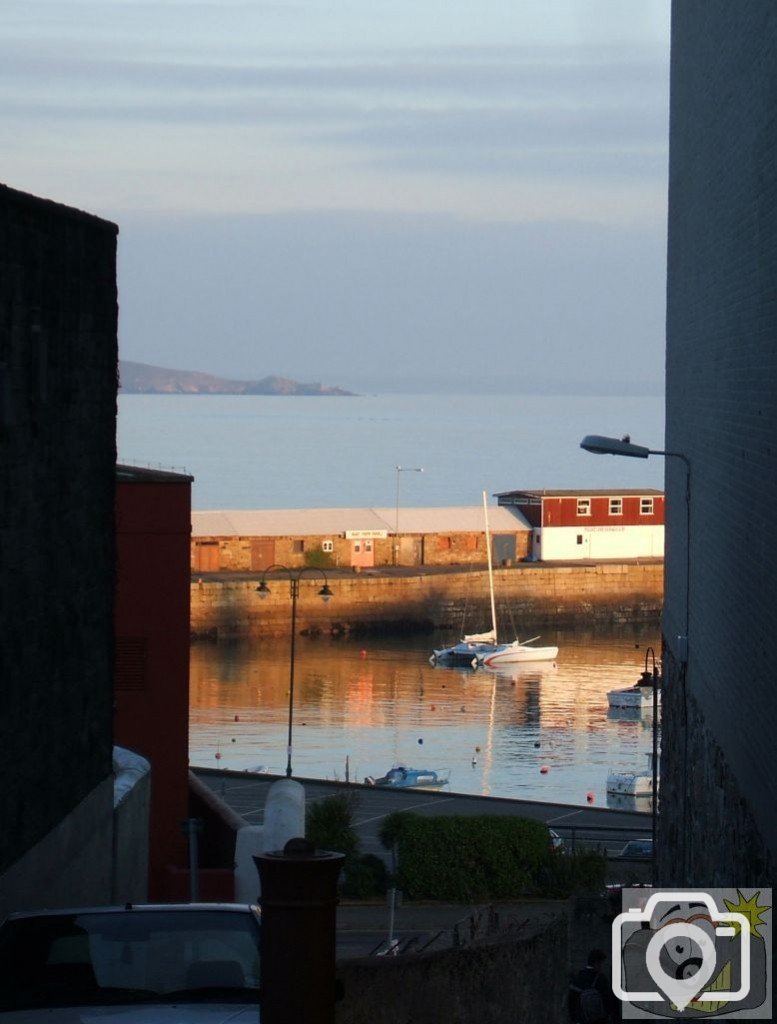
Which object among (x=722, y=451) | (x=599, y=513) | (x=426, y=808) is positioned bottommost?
(x=426, y=808)

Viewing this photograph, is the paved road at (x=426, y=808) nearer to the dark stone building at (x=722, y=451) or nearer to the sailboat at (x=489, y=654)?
the dark stone building at (x=722, y=451)

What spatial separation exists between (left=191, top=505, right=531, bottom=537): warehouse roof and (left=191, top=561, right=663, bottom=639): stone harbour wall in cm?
437

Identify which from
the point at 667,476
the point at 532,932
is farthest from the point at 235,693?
the point at 532,932

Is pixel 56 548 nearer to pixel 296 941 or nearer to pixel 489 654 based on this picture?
pixel 296 941

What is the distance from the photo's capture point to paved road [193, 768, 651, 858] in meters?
34.8

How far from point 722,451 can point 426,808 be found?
23.6 meters

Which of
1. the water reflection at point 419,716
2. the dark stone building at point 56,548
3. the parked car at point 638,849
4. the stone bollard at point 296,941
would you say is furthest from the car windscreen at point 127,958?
the water reflection at point 419,716

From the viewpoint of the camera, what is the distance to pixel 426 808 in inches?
1484

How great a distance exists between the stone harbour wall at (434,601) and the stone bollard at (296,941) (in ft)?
257

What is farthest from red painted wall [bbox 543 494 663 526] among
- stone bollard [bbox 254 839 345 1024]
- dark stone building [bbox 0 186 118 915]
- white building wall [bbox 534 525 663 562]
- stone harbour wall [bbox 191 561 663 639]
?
stone bollard [bbox 254 839 345 1024]

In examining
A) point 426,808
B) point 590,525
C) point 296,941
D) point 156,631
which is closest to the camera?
point 296,941

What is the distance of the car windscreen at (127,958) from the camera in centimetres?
657

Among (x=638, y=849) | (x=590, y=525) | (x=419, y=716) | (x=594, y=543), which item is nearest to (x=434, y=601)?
(x=594, y=543)

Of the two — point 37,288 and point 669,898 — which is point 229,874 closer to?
point 669,898
